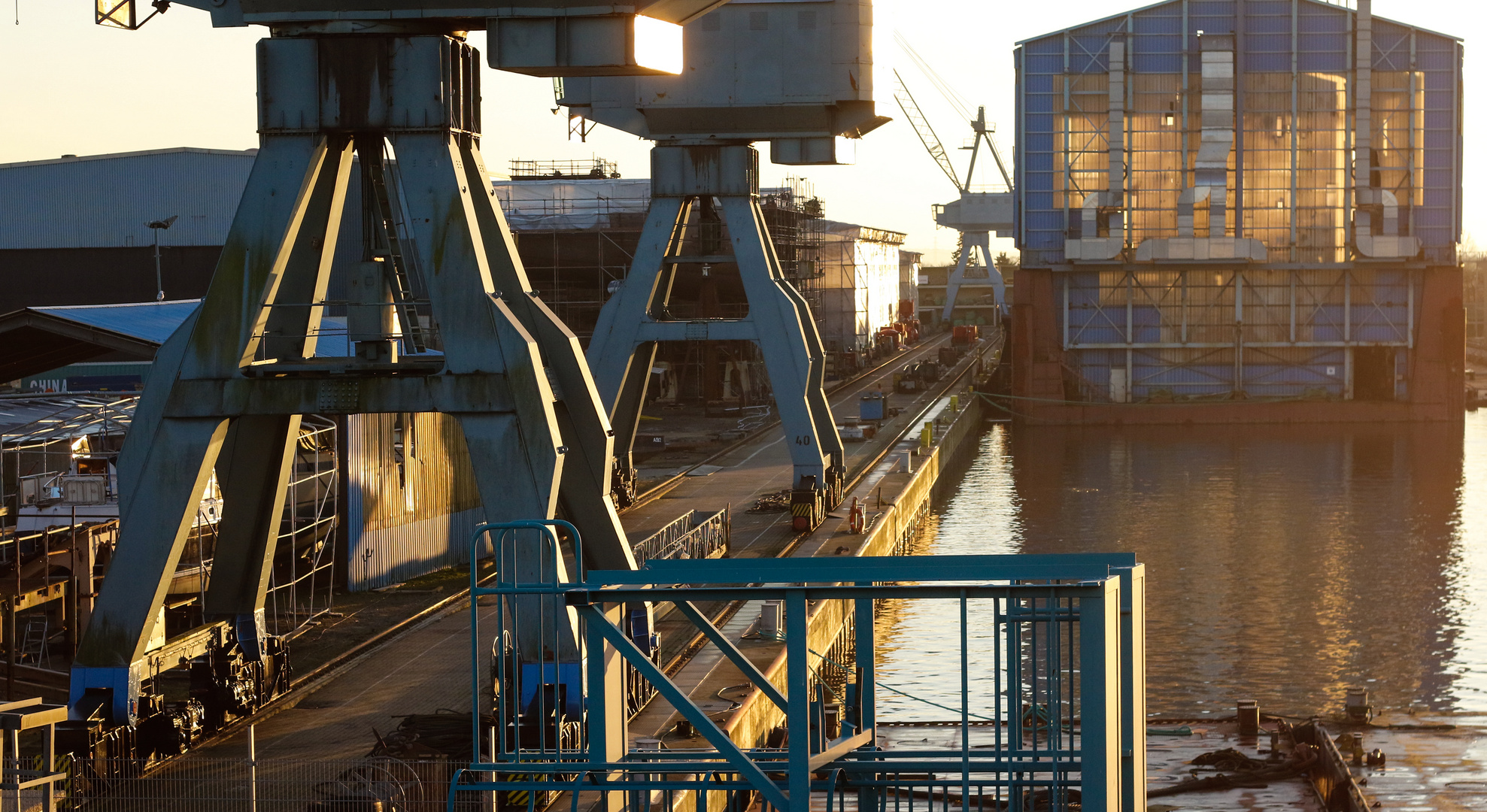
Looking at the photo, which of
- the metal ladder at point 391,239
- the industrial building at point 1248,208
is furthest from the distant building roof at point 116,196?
the metal ladder at point 391,239

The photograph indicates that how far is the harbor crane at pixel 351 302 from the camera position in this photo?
15.3 meters

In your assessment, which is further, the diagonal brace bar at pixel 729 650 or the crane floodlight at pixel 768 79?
the crane floodlight at pixel 768 79

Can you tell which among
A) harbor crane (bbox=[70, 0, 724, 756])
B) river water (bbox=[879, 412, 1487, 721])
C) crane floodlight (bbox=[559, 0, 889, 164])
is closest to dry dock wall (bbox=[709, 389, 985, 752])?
river water (bbox=[879, 412, 1487, 721])

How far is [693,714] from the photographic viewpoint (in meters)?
8.25

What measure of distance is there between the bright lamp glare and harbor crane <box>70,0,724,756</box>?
1.0 inches

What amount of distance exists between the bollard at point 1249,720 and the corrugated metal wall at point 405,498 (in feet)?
39.0

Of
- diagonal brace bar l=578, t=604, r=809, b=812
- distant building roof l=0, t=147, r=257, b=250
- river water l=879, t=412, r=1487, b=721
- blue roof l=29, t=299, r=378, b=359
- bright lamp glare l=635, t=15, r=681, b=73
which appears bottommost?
river water l=879, t=412, r=1487, b=721

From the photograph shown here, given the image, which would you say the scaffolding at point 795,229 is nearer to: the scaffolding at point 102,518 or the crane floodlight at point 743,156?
the crane floodlight at point 743,156

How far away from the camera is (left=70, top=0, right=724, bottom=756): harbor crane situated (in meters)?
15.3

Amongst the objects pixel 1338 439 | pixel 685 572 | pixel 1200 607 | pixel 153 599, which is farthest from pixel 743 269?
pixel 1338 439

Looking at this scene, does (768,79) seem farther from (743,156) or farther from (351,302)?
(351,302)

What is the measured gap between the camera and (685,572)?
8992 millimetres

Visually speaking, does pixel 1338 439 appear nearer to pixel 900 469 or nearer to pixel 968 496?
pixel 968 496

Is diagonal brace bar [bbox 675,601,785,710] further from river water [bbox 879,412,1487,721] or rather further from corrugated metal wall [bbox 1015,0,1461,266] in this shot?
corrugated metal wall [bbox 1015,0,1461,266]
